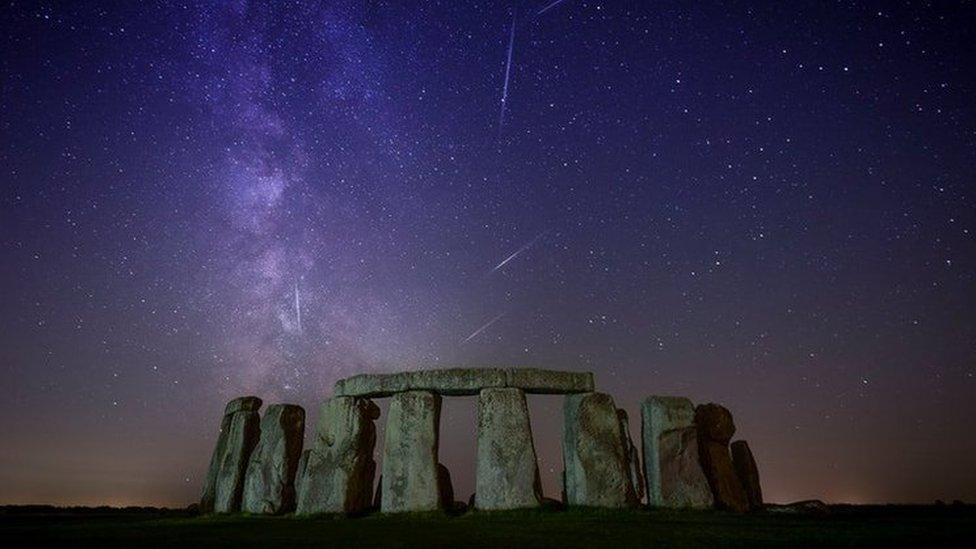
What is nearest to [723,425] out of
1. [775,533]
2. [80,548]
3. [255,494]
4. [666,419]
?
[666,419]

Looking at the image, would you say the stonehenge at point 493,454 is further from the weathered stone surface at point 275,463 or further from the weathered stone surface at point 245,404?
the weathered stone surface at point 245,404

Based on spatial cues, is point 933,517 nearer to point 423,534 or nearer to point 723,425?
point 723,425

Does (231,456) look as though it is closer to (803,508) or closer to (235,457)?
(235,457)

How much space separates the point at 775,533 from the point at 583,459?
381 centimetres

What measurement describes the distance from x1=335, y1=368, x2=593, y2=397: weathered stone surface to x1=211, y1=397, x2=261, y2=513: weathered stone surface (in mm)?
2869

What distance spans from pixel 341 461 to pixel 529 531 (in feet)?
14.1

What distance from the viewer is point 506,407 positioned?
33.4 feet

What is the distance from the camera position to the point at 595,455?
32.8 feet

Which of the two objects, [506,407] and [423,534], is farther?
[506,407]

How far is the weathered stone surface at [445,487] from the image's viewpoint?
10628 mm

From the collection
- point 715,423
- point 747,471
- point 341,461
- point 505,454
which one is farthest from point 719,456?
point 341,461

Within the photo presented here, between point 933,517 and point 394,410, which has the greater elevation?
point 394,410

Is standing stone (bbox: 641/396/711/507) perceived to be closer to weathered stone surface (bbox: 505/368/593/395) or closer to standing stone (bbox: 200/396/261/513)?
weathered stone surface (bbox: 505/368/593/395)

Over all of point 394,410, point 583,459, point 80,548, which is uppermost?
point 394,410
